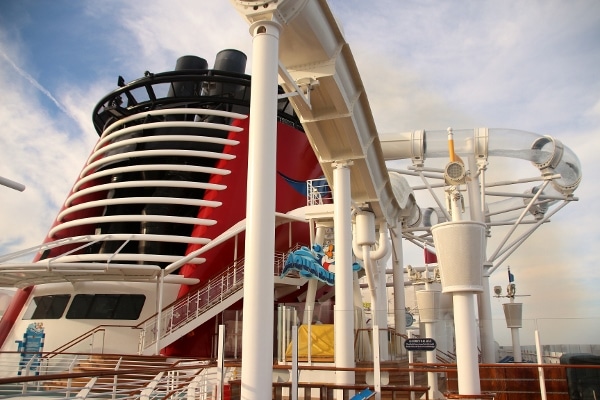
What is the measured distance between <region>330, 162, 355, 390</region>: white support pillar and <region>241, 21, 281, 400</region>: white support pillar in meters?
3.48

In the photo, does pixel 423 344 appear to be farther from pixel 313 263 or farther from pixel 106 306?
pixel 106 306

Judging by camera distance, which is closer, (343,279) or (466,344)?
(466,344)

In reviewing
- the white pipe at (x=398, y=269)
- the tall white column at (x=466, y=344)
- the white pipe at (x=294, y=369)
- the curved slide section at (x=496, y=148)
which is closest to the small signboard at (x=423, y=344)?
the tall white column at (x=466, y=344)

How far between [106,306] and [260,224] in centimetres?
1140

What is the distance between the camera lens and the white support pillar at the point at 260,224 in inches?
209

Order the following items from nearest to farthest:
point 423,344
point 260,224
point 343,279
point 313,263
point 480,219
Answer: point 260,224 → point 423,344 → point 343,279 → point 480,219 → point 313,263

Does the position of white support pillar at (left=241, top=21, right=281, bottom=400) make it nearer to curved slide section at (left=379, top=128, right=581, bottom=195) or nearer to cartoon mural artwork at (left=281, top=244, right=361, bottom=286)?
cartoon mural artwork at (left=281, top=244, right=361, bottom=286)

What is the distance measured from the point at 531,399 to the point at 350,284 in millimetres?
3435

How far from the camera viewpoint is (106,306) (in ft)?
49.9

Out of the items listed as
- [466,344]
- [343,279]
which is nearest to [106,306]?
[343,279]

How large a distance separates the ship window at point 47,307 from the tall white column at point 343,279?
10.2 metres

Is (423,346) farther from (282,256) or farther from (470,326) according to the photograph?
(282,256)

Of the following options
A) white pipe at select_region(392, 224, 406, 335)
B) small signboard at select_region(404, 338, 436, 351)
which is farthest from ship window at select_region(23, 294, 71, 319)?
small signboard at select_region(404, 338, 436, 351)

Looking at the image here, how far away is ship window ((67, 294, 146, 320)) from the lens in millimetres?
15055
